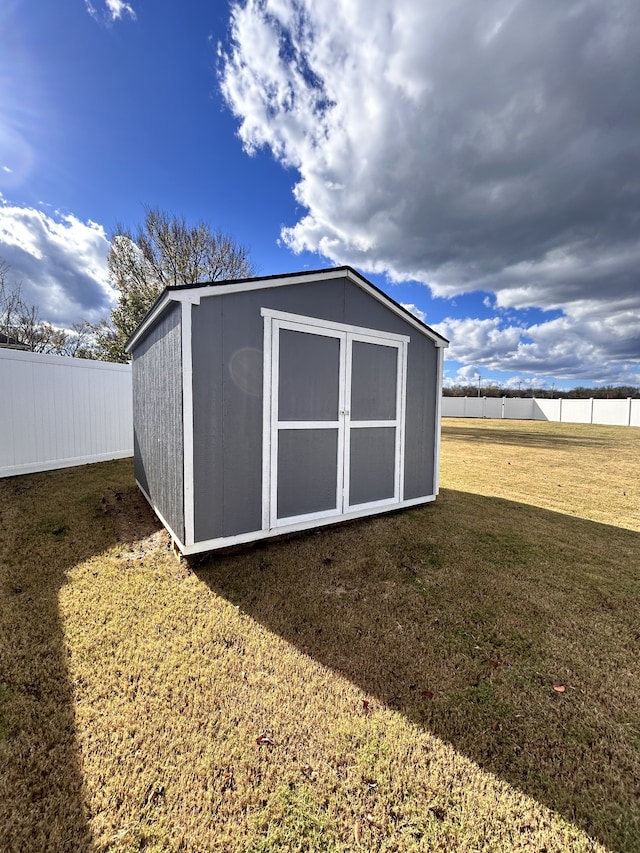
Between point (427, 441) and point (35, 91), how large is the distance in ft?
31.0

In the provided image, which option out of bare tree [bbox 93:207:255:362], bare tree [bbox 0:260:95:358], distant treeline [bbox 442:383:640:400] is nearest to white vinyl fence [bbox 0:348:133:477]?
bare tree [bbox 93:207:255:362]

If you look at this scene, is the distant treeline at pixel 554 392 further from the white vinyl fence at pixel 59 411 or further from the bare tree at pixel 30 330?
the white vinyl fence at pixel 59 411

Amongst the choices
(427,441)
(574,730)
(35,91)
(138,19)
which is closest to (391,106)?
(138,19)

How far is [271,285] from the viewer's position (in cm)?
360

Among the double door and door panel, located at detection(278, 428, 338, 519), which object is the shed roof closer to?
the double door

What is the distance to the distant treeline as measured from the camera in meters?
32.5

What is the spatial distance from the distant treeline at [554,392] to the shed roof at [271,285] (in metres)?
29.6

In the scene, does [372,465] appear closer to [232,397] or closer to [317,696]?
[232,397]

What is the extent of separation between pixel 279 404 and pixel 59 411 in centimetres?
570

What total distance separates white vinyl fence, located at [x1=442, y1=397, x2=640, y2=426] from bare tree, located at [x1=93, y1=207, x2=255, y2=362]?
26.9 metres

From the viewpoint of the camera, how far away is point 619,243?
715 inches

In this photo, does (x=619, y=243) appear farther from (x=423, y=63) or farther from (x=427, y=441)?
(x=427, y=441)

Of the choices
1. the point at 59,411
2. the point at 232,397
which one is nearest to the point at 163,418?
the point at 232,397

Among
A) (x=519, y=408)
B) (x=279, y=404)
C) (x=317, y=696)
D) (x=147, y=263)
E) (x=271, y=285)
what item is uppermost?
(x=147, y=263)
